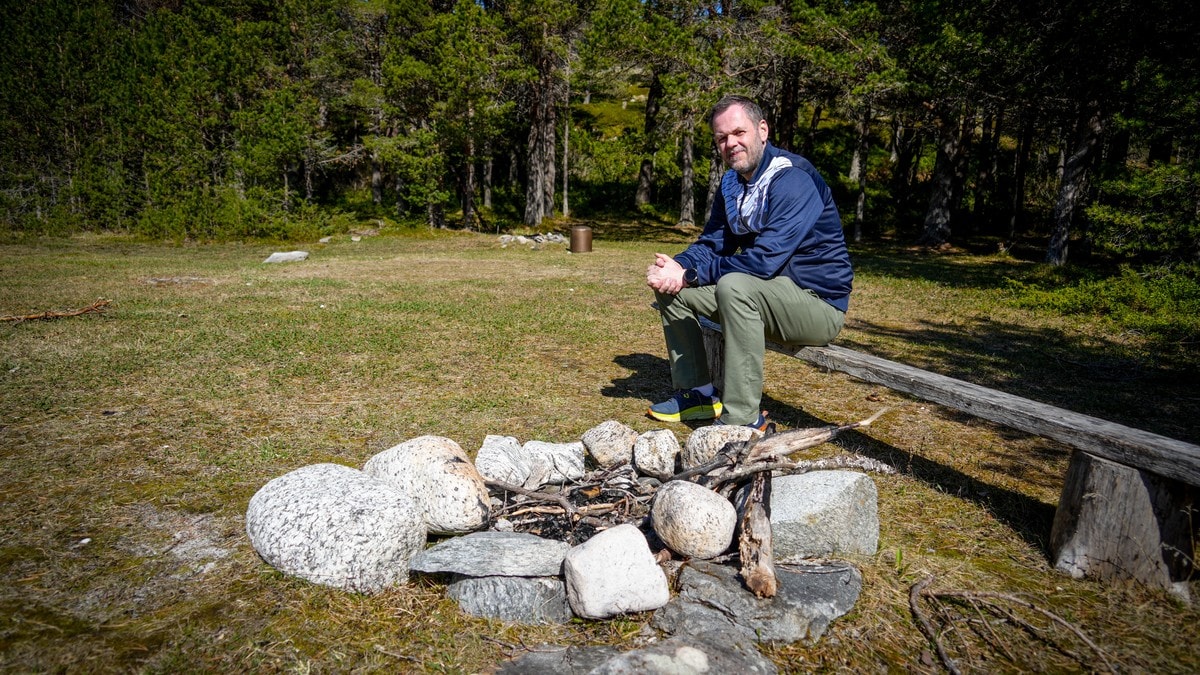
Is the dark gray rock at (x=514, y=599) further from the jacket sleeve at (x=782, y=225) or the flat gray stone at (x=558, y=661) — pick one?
the jacket sleeve at (x=782, y=225)

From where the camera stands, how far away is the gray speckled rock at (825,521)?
2.56 metres

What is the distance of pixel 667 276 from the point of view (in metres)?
4.00

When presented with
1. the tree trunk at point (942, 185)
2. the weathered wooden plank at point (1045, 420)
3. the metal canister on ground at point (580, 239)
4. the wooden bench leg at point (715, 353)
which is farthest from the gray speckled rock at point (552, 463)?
the tree trunk at point (942, 185)

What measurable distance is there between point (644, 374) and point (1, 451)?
455 cm

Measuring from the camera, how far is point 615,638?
7.00ft

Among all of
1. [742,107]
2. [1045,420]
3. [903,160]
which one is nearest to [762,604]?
[1045,420]

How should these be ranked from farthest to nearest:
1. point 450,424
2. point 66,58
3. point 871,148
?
point 871,148
point 66,58
point 450,424

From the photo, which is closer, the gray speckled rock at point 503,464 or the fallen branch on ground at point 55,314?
the gray speckled rock at point 503,464

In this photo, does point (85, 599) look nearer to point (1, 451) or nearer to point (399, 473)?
point (399, 473)

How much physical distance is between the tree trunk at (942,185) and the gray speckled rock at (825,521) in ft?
61.8

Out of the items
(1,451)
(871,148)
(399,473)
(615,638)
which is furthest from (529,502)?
(871,148)

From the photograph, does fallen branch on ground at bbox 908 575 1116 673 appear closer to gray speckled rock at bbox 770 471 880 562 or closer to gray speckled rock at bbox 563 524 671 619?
gray speckled rock at bbox 770 471 880 562

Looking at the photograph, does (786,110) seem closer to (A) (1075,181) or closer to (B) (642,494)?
(A) (1075,181)

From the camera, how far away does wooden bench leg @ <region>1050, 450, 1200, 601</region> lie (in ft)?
7.63
